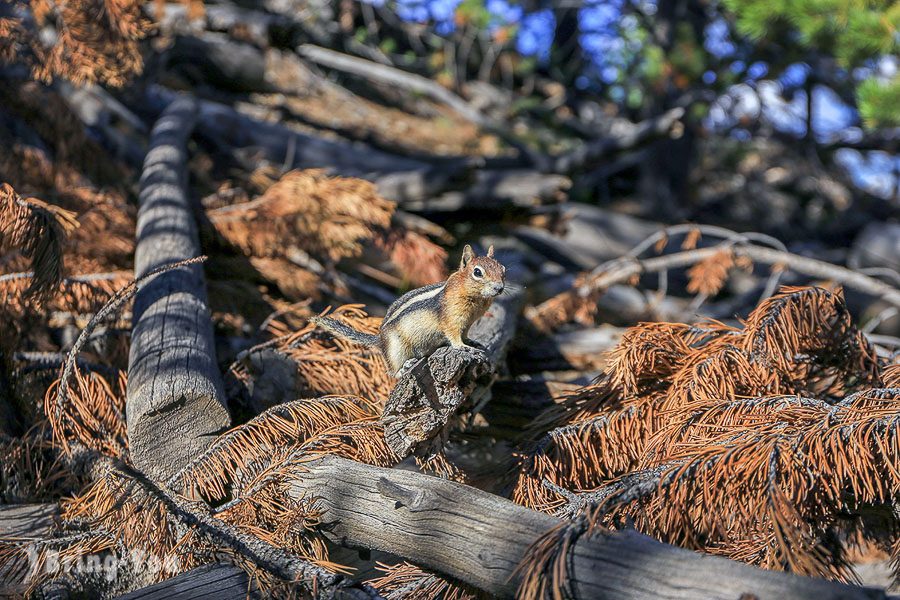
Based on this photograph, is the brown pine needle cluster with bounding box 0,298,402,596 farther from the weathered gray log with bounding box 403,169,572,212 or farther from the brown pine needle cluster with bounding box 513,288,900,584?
the weathered gray log with bounding box 403,169,572,212

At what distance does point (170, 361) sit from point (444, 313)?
2.98 feet

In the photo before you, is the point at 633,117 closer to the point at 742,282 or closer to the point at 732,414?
the point at 742,282

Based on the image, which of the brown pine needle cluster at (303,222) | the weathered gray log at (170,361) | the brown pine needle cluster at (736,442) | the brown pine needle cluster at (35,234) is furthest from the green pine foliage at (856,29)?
the brown pine needle cluster at (35,234)

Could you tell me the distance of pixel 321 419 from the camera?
249 centimetres

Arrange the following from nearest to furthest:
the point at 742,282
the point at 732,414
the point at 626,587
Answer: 1. the point at 626,587
2. the point at 732,414
3. the point at 742,282

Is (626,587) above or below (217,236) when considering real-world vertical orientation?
above

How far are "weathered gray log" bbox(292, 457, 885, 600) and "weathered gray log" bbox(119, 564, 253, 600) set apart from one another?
318 mm

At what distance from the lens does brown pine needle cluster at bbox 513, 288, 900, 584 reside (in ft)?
6.42

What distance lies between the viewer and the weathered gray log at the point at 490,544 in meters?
1.57

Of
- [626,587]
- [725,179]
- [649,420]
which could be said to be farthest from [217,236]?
[725,179]

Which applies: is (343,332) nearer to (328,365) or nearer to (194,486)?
(328,365)

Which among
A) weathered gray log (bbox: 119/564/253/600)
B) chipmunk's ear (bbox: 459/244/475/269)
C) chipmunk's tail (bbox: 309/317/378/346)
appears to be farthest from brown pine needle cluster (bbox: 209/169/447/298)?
weathered gray log (bbox: 119/564/253/600)

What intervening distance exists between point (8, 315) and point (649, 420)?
8.01ft

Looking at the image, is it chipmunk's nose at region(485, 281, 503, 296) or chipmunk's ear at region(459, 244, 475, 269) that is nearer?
chipmunk's nose at region(485, 281, 503, 296)
